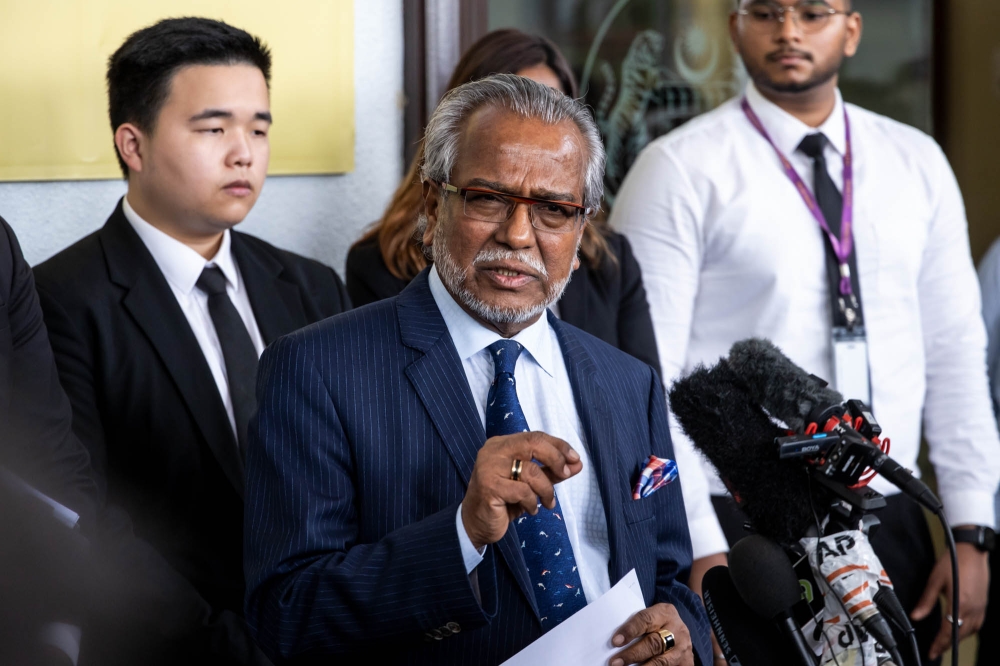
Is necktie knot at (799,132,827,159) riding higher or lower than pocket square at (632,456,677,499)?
higher

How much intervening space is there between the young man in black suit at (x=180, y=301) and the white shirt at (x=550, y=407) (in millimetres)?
676

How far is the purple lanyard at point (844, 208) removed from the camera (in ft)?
9.78

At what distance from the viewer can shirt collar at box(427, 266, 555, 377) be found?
1826 mm

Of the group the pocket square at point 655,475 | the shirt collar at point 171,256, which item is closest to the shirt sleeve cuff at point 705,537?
the pocket square at point 655,475

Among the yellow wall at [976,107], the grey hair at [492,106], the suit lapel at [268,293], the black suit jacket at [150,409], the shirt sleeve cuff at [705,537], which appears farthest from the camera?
the yellow wall at [976,107]

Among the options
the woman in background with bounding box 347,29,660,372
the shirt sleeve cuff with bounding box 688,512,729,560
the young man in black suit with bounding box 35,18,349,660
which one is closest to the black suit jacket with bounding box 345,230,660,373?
the woman in background with bounding box 347,29,660,372

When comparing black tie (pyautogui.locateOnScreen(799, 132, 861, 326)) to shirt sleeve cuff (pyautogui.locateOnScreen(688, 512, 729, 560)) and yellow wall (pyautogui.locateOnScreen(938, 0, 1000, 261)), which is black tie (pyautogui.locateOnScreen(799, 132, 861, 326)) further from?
yellow wall (pyautogui.locateOnScreen(938, 0, 1000, 261))

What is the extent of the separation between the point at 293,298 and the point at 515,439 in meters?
1.31

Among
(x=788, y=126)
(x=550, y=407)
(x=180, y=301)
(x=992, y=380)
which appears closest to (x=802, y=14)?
(x=788, y=126)

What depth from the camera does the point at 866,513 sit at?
1571 mm

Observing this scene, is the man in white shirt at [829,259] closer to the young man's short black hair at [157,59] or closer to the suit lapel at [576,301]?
the suit lapel at [576,301]

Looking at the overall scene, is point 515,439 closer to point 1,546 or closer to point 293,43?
point 1,546

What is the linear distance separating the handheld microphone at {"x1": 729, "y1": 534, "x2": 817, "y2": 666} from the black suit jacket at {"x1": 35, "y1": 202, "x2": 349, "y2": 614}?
3.69 ft

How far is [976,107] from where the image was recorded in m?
4.76
